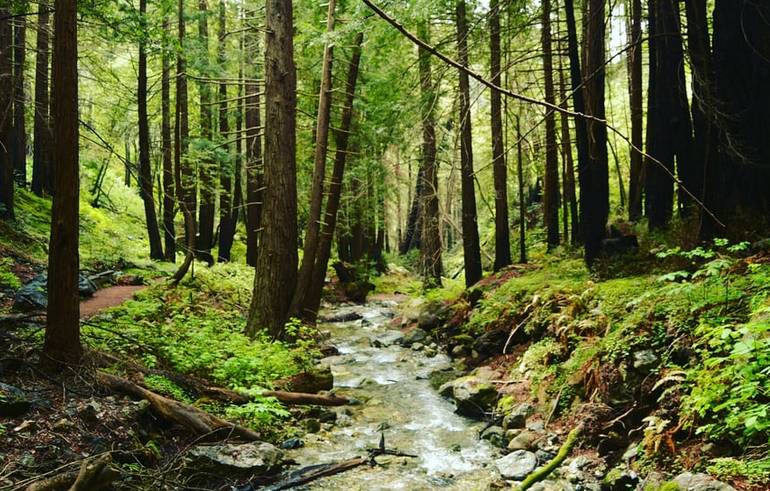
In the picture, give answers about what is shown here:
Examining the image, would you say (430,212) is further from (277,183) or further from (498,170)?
(277,183)

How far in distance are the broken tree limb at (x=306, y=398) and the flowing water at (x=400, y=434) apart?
0.26 m

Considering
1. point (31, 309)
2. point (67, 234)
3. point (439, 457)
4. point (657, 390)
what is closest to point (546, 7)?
point (657, 390)

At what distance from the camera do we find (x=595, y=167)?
10266 mm

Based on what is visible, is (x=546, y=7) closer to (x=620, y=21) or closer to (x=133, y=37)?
(x=620, y=21)

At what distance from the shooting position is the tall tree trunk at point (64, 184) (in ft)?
16.0

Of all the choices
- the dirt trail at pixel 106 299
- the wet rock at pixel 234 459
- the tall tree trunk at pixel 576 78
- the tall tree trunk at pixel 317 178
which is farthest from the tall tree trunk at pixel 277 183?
the tall tree trunk at pixel 576 78

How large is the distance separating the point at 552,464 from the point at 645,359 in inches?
88.3

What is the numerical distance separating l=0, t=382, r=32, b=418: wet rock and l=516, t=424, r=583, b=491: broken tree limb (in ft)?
14.2

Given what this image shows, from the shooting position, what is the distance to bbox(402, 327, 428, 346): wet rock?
13.2 m

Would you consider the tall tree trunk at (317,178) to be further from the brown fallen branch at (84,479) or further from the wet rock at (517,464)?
the brown fallen branch at (84,479)

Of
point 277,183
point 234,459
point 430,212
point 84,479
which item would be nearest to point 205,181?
point 430,212

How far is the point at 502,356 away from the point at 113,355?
21.7 feet

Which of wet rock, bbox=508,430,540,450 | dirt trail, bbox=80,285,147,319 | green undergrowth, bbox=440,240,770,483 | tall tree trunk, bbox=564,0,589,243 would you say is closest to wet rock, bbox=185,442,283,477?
wet rock, bbox=508,430,540,450

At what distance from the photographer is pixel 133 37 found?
9.66 meters
